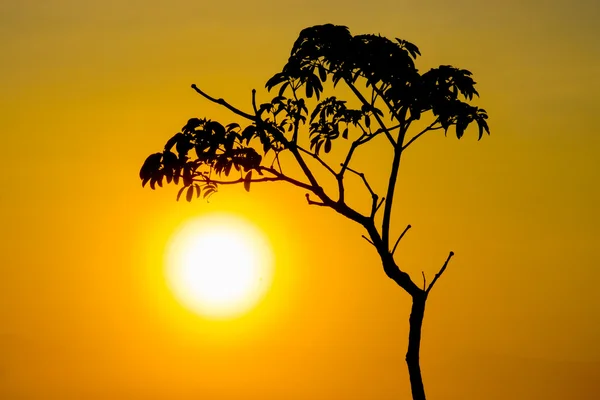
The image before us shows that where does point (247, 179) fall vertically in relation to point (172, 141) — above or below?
below

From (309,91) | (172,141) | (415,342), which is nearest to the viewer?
(309,91)

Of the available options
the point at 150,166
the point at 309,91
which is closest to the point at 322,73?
the point at 309,91

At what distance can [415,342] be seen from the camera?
20.0m

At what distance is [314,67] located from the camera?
1952 cm

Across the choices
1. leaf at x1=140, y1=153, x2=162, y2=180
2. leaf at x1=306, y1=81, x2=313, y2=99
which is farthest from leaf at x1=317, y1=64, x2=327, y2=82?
leaf at x1=140, y1=153, x2=162, y2=180

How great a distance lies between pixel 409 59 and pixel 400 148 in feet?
4.51

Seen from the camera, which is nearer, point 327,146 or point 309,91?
point 309,91

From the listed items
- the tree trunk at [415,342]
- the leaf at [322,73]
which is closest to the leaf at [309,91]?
the leaf at [322,73]

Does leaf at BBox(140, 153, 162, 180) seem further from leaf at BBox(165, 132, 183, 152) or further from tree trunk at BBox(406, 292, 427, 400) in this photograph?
tree trunk at BBox(406, 292, 427, 400)

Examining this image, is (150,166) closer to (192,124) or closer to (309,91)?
(192,124)

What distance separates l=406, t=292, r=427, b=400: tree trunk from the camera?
19.9m

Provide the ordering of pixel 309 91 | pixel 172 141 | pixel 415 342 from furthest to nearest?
pixel 415 342 → pixel 172 141 → pixel 309 91

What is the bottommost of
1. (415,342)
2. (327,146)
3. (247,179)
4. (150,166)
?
(415,342)
